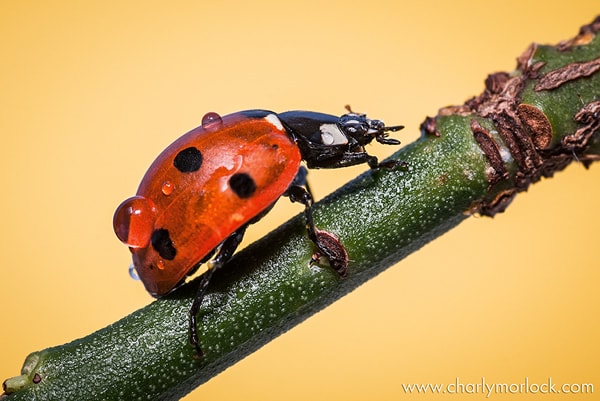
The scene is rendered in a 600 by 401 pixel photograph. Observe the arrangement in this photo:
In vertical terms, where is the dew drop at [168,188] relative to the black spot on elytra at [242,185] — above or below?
above

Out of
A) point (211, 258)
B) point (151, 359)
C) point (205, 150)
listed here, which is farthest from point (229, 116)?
point (151, 359)

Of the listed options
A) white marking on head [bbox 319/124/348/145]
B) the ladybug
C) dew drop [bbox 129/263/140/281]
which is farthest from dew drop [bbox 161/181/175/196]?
white marking on head [bbox 319/124/348/145]

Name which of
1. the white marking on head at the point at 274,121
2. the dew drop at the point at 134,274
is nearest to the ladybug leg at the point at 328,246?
the white marking on head at the point at 274,121

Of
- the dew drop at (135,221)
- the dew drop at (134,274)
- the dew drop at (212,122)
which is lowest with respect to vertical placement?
the dew drop at (134,274)

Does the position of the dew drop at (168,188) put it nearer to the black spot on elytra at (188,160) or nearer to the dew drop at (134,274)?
the black spot on elytra at (188,160)

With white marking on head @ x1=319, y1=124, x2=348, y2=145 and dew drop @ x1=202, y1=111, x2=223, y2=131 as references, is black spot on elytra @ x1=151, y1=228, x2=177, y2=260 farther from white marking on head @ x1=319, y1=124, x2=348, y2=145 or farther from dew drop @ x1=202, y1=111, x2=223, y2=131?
white marking on head @ x1=319, y1=124, x2=348, y2=145

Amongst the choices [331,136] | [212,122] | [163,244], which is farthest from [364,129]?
[163,244]

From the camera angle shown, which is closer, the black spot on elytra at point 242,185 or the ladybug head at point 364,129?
the black spot on elytra at point 242,185
